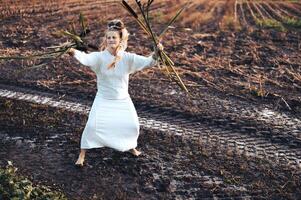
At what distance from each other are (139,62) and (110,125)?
739 mm

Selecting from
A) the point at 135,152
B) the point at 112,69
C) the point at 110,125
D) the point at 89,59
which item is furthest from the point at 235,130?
the point at 89,59

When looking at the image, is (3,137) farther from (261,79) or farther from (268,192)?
(261,79)

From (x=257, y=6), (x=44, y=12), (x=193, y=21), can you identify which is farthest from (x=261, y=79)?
(x=44, y=12)

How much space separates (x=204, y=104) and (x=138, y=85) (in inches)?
46.5

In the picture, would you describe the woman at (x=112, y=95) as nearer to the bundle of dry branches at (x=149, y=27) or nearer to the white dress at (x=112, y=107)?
the white dress at (x=112, y=107)

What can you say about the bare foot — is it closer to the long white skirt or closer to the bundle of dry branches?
the long white skirt

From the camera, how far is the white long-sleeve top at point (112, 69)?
4.71 meters

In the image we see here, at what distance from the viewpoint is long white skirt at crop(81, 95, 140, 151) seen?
4.91 meters

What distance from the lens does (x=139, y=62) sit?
475 cm

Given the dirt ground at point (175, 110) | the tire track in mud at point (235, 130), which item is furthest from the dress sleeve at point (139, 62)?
the tire track in mud at point (235, 130)

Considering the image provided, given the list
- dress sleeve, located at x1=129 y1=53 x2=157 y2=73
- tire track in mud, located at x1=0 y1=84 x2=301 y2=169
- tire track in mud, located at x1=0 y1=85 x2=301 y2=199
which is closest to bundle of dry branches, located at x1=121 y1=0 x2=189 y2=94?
dress sleeve, located at x1=129 y1=53 x2=157 y2=73

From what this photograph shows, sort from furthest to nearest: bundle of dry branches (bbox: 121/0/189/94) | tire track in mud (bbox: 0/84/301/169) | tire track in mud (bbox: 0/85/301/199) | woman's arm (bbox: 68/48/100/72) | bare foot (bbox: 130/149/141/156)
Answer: tire track in mud (bbox: 0/84/301/169) → bare foot (bbox: 130/149/141/156) → tire track in mud (bbox: 0/85/301/199) → woman's arm (bbox: 68/48/100/72) → bundle of dry branches (bbox: 121/0/189/94)

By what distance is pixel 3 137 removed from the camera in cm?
571

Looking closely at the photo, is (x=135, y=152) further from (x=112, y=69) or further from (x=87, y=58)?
(x=87, y=58)
